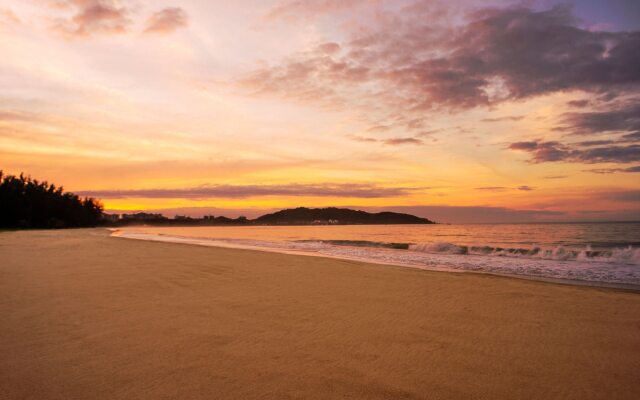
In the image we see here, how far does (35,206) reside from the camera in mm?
74188

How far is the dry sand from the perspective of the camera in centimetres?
329

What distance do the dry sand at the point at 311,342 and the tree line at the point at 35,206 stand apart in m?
75.4

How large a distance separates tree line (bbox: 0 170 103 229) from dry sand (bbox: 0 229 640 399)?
75.4 metres

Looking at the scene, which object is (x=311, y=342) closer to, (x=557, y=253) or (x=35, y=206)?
(x=557, y=253)

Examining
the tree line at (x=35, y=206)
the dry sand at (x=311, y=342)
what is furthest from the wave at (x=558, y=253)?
the tree line at (x=35, y=206)

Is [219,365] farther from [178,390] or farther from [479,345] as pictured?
[479,345]

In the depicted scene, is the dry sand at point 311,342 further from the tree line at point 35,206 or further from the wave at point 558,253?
the tree line at point 35,206

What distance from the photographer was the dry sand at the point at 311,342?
3287 mm

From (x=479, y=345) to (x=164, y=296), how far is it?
5499 millimetres

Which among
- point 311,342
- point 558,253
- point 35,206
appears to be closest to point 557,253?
point 558,253

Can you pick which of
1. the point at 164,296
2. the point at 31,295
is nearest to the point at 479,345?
the point at 164,296

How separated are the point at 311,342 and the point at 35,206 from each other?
291 ft

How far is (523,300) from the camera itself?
7.31 m

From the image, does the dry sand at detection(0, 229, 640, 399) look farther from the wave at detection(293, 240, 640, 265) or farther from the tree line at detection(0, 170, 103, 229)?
the tree line at detection(0, 170, 103, 229)
